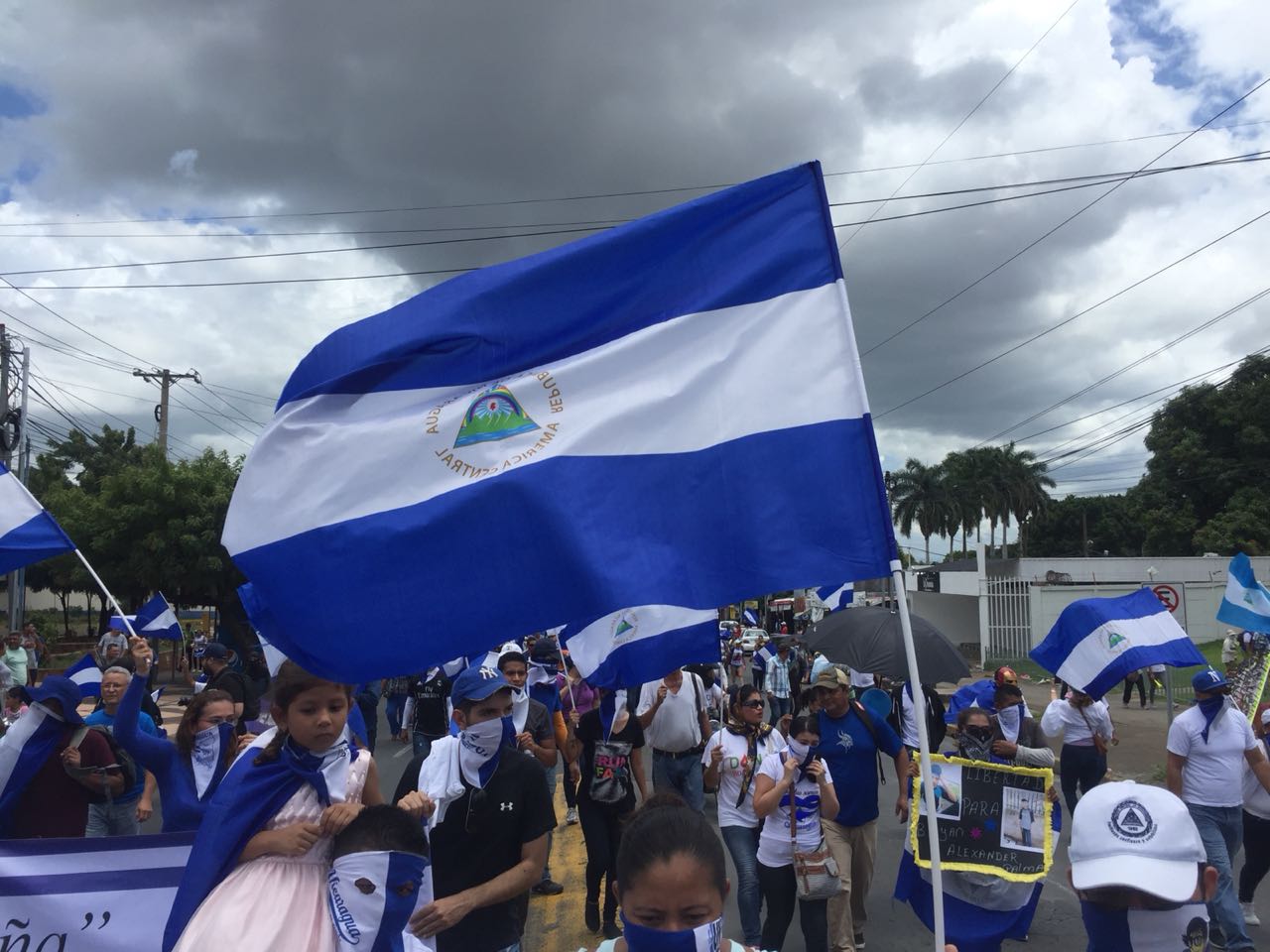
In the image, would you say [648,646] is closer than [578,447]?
No

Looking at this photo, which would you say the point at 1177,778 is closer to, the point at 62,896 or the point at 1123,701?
the point at 62,896

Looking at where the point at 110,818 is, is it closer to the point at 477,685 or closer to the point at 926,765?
the point at 477,685

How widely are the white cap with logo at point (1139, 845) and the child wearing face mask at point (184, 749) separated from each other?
3456 mm

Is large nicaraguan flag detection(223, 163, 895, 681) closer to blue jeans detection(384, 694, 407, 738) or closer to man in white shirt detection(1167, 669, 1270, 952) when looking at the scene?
man in white shirt detection(1167, 669, 1270, 952)

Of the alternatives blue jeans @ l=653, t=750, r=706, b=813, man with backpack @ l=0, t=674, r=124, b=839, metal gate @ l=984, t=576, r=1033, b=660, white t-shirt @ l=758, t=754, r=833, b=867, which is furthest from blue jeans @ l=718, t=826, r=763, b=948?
metal gate @ l=984, t=576, r=1033, b=660

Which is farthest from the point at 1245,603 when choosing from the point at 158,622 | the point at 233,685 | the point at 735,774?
the point at 158,622

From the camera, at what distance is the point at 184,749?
471cm

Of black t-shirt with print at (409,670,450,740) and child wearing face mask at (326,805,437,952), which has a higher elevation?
black t-shirt with print at (409,670,450,740)

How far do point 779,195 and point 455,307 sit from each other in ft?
4.02

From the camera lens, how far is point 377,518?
3.19 m

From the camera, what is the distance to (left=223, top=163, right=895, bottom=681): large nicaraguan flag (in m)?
3.09

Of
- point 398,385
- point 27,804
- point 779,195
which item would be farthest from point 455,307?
point 27,804

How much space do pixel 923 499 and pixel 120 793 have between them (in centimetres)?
7926

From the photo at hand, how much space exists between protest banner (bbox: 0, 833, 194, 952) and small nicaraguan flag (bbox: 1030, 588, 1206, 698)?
6187 millimetres
